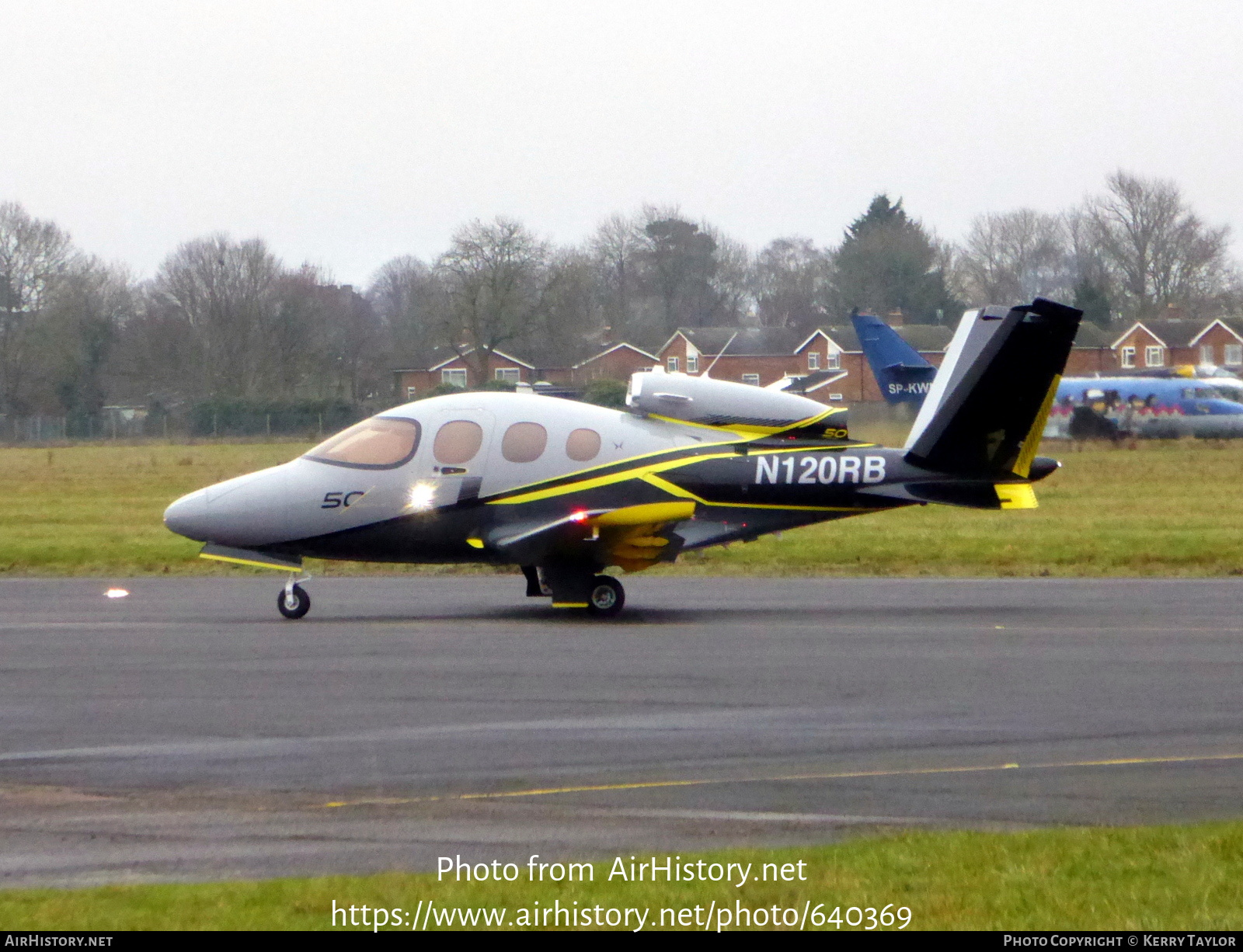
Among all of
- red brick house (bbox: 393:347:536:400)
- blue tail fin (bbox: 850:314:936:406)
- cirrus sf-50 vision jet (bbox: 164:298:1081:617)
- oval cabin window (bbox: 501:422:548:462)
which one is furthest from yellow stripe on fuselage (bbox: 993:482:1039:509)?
red brick house (bbox: 393:347:536:400)

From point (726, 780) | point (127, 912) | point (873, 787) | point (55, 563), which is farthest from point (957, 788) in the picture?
point (55, 563)

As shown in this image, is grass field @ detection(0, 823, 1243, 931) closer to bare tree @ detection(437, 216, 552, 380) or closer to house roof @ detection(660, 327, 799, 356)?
bare tree @ detection(437, 216, 552, 380)

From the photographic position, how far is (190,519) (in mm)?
14242

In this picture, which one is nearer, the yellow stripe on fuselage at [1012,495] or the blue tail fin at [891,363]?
the yellow stripe on fuselage at [1012,495]

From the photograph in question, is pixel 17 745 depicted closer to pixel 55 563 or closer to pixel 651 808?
pixel 651 808

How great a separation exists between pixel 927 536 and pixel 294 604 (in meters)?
12.3

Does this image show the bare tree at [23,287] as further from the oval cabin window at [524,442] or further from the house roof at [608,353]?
the oval cabin window at [524,442]

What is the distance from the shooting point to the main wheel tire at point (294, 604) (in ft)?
46.9

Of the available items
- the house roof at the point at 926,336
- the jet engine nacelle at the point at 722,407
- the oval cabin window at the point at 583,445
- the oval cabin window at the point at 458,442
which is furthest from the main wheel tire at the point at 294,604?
the house roof at the point at 926,336

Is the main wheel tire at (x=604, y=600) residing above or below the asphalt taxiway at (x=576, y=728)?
above

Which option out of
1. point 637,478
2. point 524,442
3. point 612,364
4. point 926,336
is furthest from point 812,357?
point 524,442

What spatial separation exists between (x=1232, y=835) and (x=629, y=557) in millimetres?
8484

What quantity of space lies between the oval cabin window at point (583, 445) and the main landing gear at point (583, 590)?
3.54 ft

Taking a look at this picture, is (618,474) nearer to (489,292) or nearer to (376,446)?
(376,446)
